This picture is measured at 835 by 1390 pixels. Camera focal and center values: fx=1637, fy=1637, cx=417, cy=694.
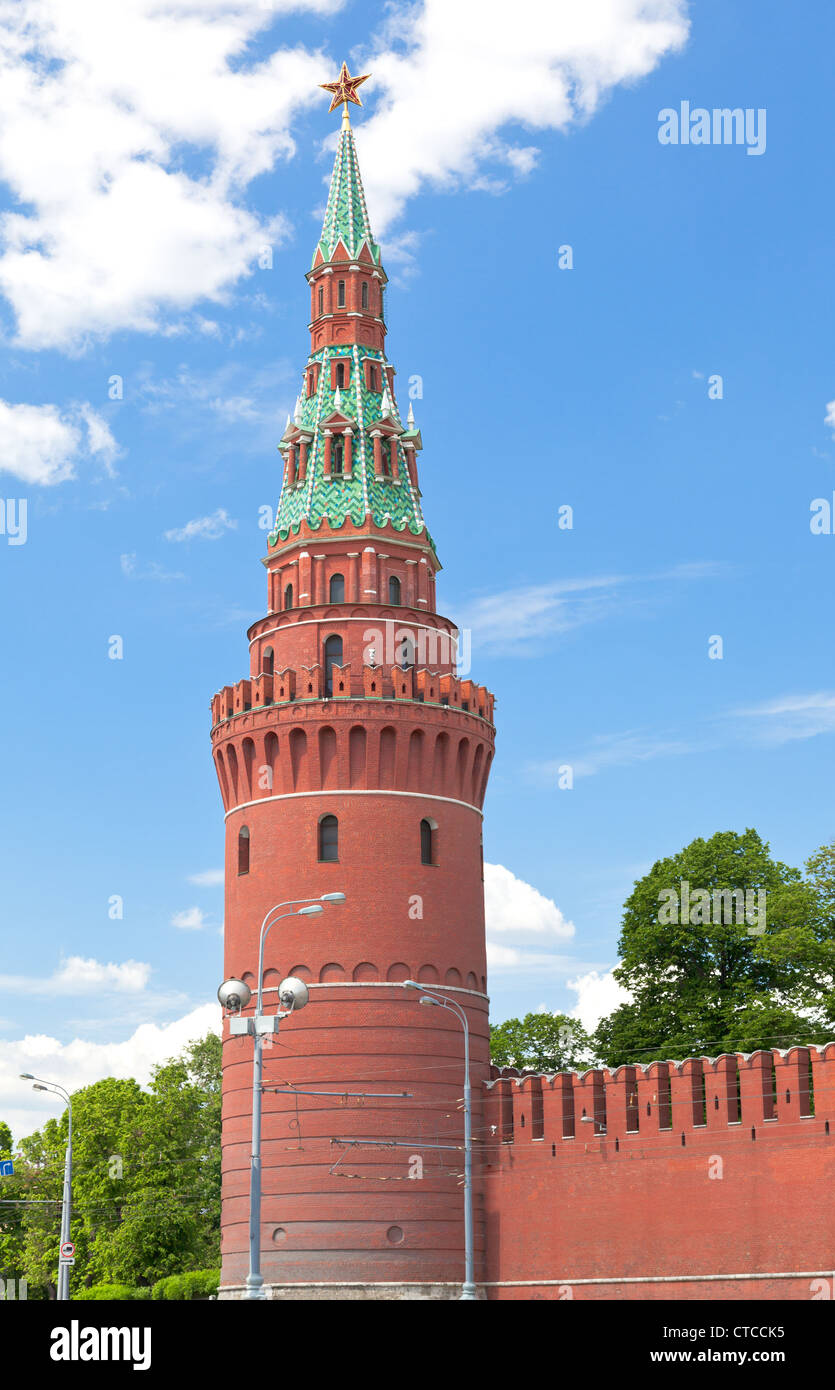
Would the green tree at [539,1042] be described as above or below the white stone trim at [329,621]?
below

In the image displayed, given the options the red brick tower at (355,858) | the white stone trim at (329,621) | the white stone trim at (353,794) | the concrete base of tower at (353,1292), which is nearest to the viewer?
the concrete base of tower at (353,1292)

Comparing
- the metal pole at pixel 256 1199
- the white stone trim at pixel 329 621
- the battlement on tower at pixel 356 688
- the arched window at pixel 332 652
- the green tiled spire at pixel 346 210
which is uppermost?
the green tiled spire at pixel 346 210

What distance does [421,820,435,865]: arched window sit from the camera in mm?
51469

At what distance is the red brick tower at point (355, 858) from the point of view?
156 ft

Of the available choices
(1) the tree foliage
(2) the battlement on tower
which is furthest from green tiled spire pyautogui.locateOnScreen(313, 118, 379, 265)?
(1) the tree foliage

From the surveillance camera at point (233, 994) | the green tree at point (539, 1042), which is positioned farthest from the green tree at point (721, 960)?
the surveillance camera at point (233, 994)

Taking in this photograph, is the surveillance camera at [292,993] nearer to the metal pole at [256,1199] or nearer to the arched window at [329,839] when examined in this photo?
the metal pole at [256,1199]

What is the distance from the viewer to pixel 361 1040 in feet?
159

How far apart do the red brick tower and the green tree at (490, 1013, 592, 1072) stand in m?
18.2

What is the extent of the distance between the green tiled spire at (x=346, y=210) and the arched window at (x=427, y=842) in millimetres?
21276

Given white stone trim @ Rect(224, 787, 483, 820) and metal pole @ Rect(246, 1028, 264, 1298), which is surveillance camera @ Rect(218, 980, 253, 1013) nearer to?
metal pole @ Rect(246, 1028, 264, 1298)
